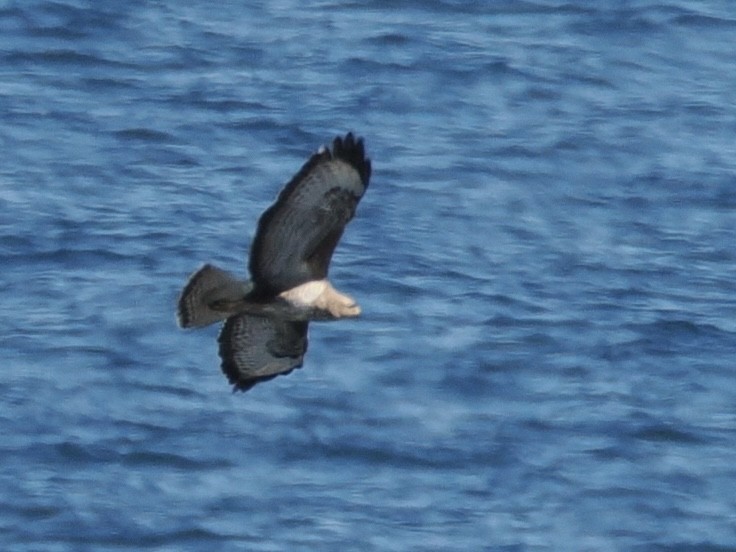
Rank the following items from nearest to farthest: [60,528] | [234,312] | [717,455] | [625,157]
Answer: [234,312] < [60,528] < [717,455] < [625,157]

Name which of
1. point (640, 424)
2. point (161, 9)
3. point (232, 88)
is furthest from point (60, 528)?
point (161, 9)

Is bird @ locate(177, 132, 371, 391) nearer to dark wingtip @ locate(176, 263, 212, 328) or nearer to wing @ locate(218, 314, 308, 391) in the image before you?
dark wingtip @ locate(176, 263, 212, 328)

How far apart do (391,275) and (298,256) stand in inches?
280

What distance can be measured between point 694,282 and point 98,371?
402 cm

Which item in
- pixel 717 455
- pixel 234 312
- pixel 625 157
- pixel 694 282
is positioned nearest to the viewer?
pixel 234 312

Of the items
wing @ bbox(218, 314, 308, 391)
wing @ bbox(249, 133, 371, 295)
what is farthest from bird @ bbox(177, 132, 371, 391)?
wing @ bbox(218, 314, 308, 391)

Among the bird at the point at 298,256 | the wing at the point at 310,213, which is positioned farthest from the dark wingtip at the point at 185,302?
the wing at the point at 310,213

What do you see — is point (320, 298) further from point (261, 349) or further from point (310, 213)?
point (261, 349)

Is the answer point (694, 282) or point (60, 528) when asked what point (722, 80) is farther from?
point (60, 528)

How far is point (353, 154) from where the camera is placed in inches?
352

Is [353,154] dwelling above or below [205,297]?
above

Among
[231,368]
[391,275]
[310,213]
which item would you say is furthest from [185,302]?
[391,275]

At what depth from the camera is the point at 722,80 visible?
20.2 m

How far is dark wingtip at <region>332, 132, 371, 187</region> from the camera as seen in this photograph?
8.92 m
